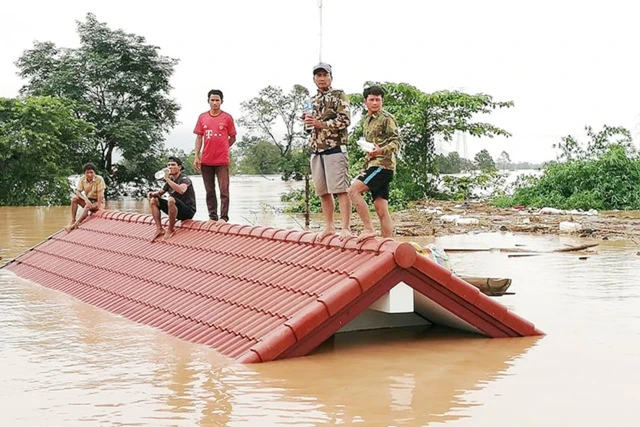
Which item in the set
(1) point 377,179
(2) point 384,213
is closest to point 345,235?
(2) point 384,213

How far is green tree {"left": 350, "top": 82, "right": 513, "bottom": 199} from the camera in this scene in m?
31.6

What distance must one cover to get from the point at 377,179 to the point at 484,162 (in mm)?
27594

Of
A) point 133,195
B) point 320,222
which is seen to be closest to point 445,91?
point 320,222

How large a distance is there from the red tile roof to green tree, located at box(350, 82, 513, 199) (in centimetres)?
2094

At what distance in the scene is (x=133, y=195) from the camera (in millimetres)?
44688

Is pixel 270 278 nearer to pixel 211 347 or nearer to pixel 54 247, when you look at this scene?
pixel 211 347

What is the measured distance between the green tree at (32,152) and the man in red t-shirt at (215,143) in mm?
23984

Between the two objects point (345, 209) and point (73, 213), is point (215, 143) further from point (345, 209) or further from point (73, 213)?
point (73, 213)

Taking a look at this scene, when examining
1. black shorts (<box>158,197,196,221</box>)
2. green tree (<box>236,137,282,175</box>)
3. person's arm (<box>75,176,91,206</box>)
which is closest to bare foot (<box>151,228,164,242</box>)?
black shorts (<box>158,197,196,221</box>)

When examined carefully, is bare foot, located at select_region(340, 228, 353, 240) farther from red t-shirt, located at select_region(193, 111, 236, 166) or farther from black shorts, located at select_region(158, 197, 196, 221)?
red t-shirt, located at select_region(193, 111, 236, 166)

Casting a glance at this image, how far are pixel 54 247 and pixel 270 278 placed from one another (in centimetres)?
693

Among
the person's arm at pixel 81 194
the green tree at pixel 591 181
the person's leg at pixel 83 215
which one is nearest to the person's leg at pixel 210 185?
the person's leg at pixel 83 215

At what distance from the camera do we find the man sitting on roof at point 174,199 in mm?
11250

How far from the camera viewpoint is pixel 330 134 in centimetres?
881
